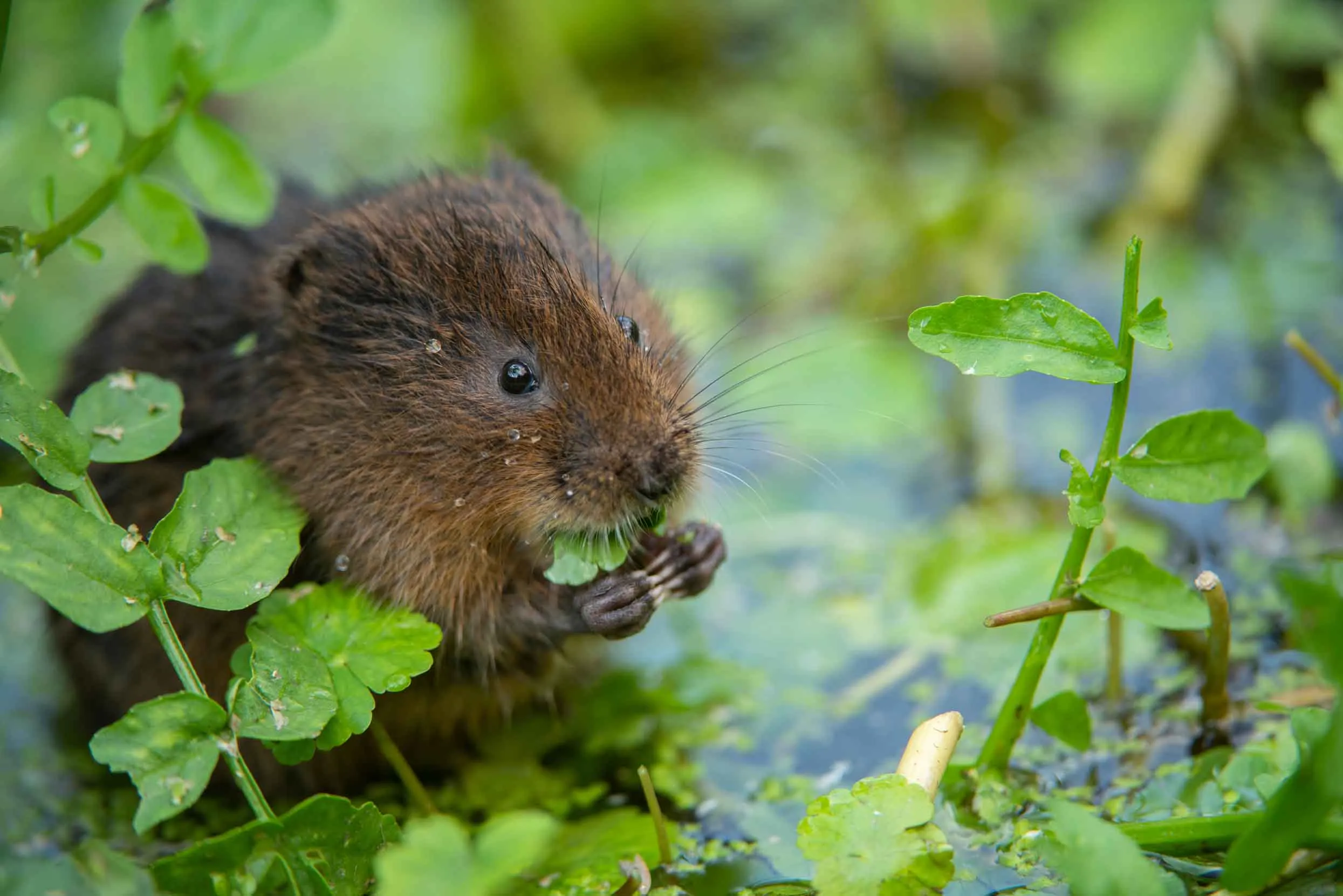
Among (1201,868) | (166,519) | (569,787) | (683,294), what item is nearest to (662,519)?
(569,787)

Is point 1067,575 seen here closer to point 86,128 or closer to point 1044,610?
point 1044,610

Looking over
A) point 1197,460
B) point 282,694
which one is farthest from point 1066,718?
point 282,694

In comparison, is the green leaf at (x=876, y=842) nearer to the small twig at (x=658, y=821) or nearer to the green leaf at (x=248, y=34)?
the small twig at (x=658, y=821)

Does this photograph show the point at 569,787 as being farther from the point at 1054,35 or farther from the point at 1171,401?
the point at 1054,35

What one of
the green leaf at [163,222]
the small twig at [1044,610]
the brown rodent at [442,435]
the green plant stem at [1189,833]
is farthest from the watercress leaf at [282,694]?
the green plant stem at [1189,833]

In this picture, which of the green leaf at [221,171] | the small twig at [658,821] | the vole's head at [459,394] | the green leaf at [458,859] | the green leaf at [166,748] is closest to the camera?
the green leaf at [458,859]

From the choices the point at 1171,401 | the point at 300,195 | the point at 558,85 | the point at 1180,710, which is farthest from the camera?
the point at 558,85

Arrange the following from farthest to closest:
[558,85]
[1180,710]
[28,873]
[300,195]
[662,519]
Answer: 1. [558,85]
2. [300,195]
3. [1180,710]
4. [662,519]
5. [28,873]
